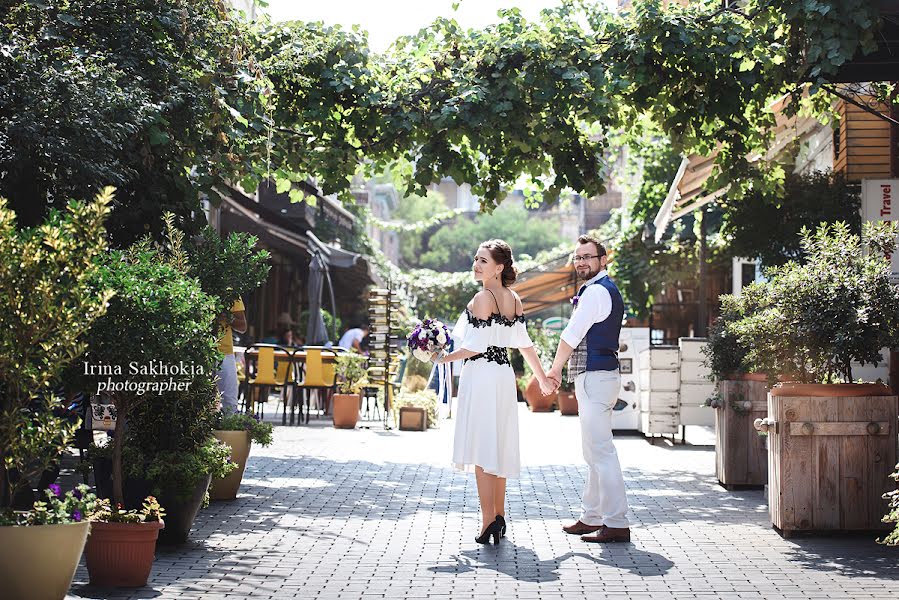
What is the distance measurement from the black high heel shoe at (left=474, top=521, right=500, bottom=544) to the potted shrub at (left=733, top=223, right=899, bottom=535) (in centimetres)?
195

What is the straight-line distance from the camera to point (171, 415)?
8086 millimetres

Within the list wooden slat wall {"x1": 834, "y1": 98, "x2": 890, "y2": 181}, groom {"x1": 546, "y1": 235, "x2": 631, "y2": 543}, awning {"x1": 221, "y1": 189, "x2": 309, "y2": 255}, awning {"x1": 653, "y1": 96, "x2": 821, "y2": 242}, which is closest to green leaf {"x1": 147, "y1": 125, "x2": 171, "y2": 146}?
groom {"x1": 546, "y1": 235, "x2": 631, "y2": 543}

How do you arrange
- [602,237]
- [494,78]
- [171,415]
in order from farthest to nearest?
[602,237] < [494,78] < [171,415]

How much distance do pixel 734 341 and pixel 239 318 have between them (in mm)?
4576

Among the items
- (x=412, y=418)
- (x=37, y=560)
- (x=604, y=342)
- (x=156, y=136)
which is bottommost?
(x=37, y=560)

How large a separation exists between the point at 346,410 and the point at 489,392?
11.4 m

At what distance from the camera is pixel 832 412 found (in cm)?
829

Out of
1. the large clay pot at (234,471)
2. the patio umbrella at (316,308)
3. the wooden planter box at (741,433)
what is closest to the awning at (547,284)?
the patio umbrella at (316,308)

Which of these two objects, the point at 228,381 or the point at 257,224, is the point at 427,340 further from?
the point at 257,224

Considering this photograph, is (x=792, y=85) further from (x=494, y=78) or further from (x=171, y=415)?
(x=171, y=415)

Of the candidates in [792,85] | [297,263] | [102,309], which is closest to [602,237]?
[297,263]

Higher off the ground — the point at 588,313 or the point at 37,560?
the point at 588,313

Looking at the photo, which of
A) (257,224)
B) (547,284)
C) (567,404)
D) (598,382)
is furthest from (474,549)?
(547,284)

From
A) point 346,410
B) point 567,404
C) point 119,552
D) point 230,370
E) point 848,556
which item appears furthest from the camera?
point 567,404
